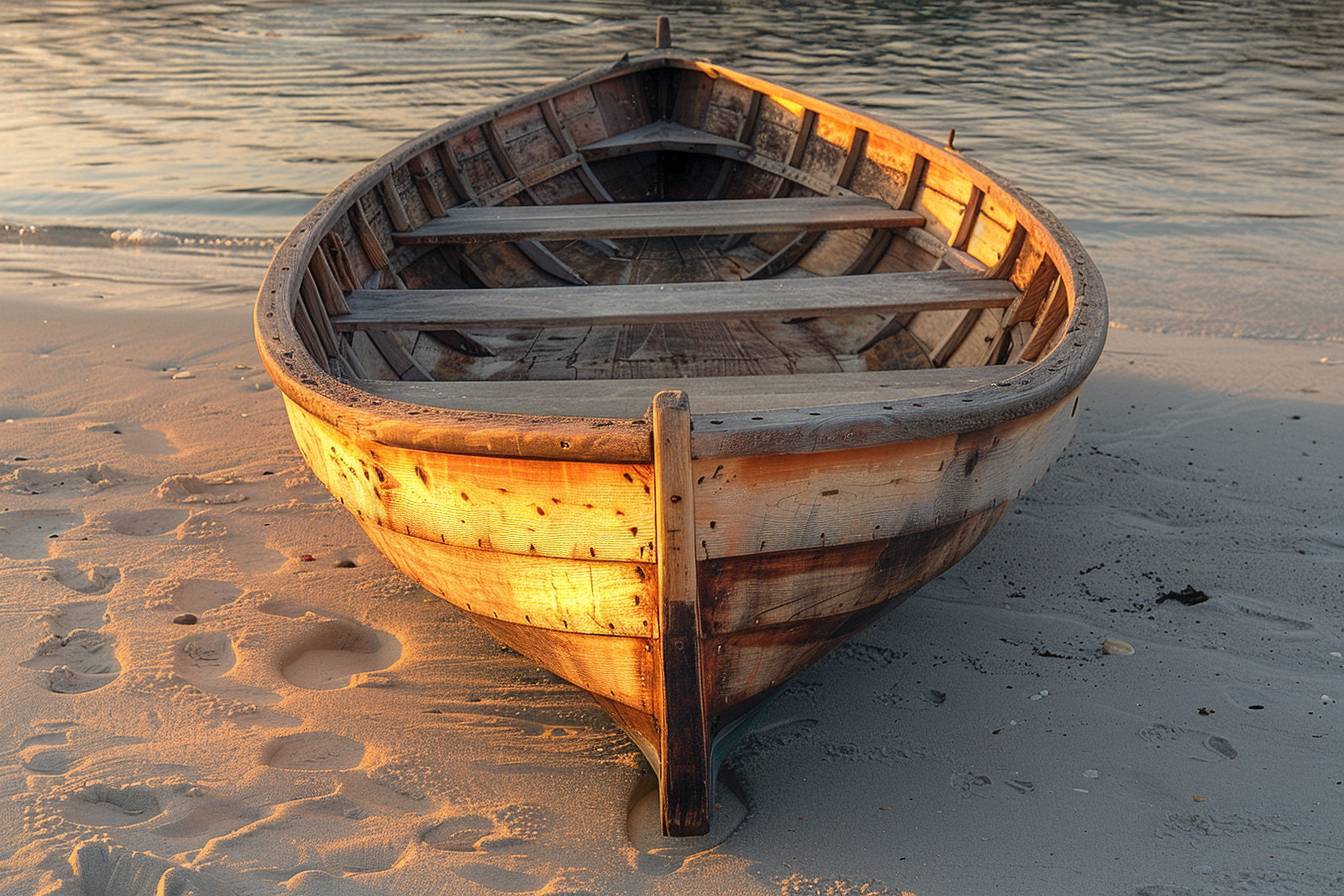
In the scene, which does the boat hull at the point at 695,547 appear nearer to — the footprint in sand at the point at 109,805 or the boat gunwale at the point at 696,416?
the boat gunwale at the point at 696,416

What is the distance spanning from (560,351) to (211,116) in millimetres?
10370

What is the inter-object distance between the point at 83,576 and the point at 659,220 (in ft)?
9.17

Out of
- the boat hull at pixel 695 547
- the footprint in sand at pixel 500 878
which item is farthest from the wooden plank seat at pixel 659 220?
the footprint in sand at pixel 500 878

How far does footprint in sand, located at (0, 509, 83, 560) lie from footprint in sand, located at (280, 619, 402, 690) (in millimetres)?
1149

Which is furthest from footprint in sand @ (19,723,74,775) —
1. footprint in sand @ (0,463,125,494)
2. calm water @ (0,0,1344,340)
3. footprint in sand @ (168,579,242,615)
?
calm water @ (0,0,1344,340)

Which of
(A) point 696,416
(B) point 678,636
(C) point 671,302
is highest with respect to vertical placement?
(A) point 696,416

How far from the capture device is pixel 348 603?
407 centimetres

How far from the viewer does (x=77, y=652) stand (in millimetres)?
3654

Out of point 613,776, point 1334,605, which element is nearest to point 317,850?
point 613,776

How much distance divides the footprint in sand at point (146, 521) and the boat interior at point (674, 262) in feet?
3.15

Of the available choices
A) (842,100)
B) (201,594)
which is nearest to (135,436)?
(201,594)

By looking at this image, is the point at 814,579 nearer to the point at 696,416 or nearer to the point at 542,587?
the point at 696,416

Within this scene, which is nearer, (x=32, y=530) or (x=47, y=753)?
(x=47, y=753)

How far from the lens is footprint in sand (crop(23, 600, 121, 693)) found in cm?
351
